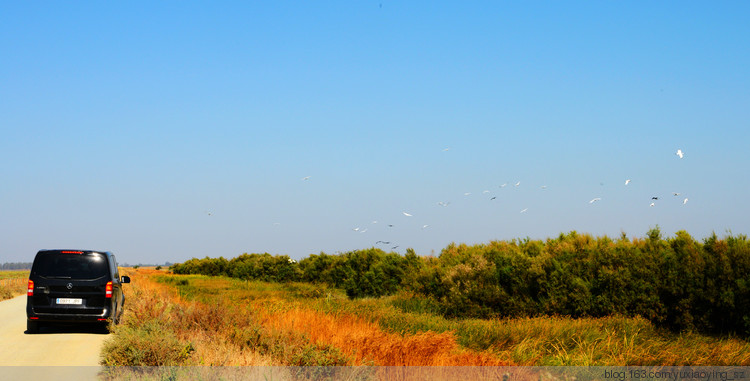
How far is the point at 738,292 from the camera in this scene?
57.2 ft

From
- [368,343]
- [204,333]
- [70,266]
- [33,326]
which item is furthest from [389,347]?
[33,326]

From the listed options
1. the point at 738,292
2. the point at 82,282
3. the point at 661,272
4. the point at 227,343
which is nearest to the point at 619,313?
the point at 661,272

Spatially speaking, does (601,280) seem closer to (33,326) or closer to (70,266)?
(70,266)

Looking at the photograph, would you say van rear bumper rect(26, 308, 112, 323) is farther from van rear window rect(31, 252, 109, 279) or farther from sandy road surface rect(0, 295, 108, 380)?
van rear window rect(31, 252, 109, 279)

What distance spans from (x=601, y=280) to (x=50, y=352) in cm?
1630

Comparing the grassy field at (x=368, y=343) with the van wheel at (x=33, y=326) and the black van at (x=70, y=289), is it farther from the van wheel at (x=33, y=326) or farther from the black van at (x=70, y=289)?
the van wheel at (x=33, y=326)

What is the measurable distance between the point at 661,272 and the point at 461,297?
27.1 ft

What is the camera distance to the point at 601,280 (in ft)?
68.1

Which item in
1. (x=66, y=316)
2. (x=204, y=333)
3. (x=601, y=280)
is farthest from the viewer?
(x=601, y=280)

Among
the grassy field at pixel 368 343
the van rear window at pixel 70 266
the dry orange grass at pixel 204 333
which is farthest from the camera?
the van rear window at pixel 70 266

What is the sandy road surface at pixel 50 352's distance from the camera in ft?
32.8

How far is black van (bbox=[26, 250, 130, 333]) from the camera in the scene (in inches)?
596

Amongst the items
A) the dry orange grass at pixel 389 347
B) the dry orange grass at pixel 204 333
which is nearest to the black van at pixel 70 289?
the dry orange grass at pixel 204 333

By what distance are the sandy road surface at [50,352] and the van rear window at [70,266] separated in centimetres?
147
